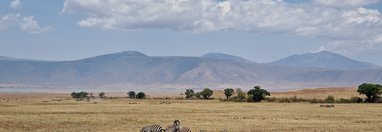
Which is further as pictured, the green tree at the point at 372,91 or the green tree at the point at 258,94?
the green tree at the point at 258,94

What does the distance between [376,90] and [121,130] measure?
214 feet

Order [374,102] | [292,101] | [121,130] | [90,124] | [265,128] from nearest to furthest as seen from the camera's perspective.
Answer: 1. [121,130]
2. [265,128]
3. [90,124]
4. [374,102]
5. [292,101]

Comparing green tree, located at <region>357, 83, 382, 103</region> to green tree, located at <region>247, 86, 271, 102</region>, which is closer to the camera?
green tree, located at <region>357, 83, 382, 103</region>

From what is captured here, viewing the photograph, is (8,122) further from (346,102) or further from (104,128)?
(346,102)

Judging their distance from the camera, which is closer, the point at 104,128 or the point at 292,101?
the point at 104,128

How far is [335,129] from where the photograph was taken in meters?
40.8

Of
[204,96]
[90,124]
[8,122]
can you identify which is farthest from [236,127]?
[204,96]

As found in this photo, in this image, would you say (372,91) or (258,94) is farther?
(258,94)

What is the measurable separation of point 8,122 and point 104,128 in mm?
9369

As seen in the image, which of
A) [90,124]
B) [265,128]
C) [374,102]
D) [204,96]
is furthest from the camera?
[204,96]

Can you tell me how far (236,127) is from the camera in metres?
41.9

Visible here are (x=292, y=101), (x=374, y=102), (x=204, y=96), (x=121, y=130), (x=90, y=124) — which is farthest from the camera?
(x=204, y=96)

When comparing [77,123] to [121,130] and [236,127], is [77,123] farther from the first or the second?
[236,127]

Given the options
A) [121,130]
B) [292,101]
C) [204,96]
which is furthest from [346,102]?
[121,130]
